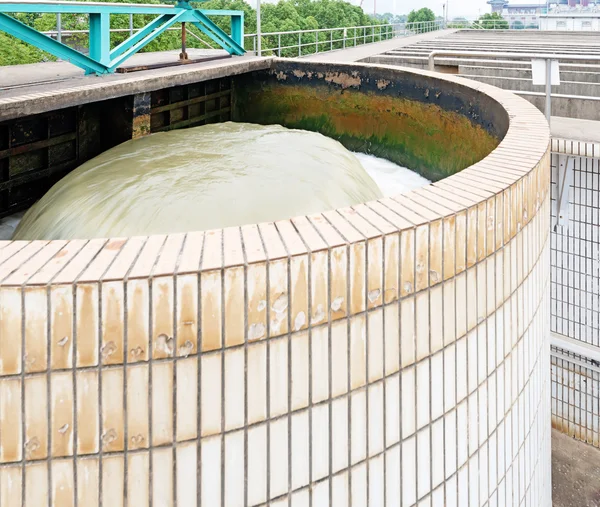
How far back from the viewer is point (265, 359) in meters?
1.77

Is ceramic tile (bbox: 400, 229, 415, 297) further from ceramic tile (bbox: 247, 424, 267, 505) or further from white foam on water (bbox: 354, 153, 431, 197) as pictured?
white foam on water (bbox: 354, 153, 431, 197)

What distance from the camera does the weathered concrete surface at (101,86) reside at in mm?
4535

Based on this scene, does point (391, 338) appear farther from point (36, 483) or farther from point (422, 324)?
point (36, 483)

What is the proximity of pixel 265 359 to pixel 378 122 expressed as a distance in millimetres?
5534

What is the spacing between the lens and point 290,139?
19.7ft

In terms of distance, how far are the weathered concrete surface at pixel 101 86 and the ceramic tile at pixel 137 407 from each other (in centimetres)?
341

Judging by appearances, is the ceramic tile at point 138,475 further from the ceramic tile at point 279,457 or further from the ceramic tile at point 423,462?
the ceramic tile at point 423,462

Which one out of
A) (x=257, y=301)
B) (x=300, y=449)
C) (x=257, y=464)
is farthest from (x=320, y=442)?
(x=257, y=301)

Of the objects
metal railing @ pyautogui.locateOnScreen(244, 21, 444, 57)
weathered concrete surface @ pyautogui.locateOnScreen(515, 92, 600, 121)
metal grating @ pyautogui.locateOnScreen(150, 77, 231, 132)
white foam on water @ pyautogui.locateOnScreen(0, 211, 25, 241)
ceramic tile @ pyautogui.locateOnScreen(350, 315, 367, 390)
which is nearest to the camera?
ceramic tile @ pyautogui.locateOnScreen(350, 315, 367, 390)

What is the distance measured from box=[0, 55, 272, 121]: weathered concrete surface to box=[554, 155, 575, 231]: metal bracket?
4.01 meters

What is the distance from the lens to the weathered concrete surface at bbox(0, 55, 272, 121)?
4535mm

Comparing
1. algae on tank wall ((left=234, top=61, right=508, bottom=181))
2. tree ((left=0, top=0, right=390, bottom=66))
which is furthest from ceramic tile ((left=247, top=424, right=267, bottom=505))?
tree ((left=0, top=0, right=390, bottom=66))

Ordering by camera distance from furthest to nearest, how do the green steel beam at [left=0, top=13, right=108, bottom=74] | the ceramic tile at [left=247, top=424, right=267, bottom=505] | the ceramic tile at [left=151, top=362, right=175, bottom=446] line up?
the green steel beam at [left=0, top=13, right=108, bottom=74], the ceramic tile at [left=247, top=424, right=267, bottom=505], the ceramic tile at [left=151, top=362, right=175, bottom=446]

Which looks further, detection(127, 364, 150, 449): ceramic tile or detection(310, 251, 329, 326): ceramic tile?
detection(310, 251, 329, 326): ceramic tile
